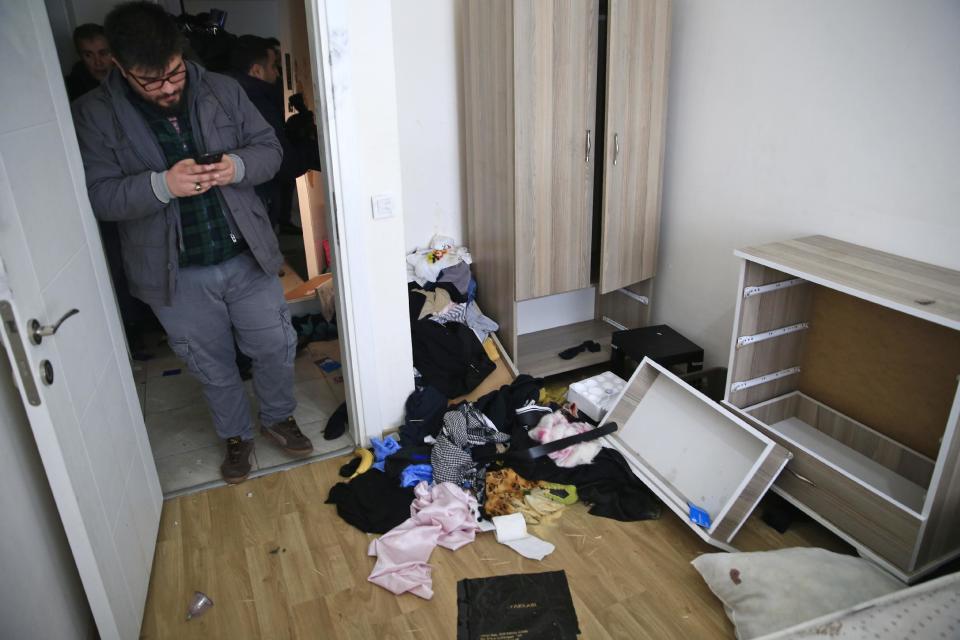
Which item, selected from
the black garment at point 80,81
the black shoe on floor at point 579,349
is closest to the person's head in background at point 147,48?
the black garment at point 80,81

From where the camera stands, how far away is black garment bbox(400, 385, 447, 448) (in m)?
2.59

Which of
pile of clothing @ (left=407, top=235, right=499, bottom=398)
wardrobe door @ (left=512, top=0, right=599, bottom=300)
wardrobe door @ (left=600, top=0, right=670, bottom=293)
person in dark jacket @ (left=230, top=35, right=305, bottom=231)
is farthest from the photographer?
pile of clothing @ (left=407, top=235, right=499, bottom=398)

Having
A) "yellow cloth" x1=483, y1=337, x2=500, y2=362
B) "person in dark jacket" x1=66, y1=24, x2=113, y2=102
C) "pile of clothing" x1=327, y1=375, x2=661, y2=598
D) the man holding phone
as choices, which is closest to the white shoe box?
"pile of clothing" x1=327, y1=375, x2=661, y2=598

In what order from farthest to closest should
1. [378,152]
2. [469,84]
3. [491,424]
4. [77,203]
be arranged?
[469,84] < [491,424] < [378,152] < [77,203]

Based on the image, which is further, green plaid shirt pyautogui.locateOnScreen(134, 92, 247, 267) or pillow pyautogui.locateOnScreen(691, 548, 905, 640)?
green plaid shirt pyautogui.locateOnScreen(134, 92, 247, 267)

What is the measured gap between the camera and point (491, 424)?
8.61 ft

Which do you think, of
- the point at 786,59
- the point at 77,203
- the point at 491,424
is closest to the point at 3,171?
the point at 77,203

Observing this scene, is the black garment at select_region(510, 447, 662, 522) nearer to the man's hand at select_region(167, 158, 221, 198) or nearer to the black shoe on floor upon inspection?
the black shoe on floor

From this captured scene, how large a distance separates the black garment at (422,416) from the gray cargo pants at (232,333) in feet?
1.57

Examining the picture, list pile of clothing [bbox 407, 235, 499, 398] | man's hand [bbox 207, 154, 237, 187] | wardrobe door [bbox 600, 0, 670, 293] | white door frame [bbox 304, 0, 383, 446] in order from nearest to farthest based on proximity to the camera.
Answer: man's hand [bbox 207, 154, 237, 187]
white door frame [bbox 304, 0, 383, 446]
wardrobe door [bbox 600, 0, 670, 293]
pile of clothing [bbox 407, 235, 499, 398]

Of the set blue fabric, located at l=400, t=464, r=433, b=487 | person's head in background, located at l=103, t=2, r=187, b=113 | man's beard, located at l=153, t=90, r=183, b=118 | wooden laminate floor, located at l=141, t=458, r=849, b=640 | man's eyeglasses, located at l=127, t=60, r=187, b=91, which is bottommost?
wooden laminate floor, located at l=141, t=458, r=849, b=640

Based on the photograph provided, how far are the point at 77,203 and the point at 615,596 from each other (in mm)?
1911

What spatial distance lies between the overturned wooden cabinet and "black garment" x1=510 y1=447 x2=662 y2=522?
0.45m

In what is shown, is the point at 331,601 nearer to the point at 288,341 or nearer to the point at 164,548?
the point at 164,548
